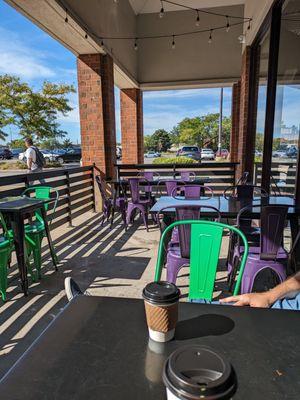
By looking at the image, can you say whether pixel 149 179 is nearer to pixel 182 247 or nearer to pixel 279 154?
pixel 279 154

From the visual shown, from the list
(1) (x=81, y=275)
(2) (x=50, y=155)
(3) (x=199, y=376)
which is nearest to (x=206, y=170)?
(1) (x=81, y=275)

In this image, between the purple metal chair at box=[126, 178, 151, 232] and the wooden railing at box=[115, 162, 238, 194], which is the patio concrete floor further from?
the wooden railing at box=[115, 162, 238, 194]

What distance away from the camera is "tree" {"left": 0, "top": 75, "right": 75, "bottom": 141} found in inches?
592

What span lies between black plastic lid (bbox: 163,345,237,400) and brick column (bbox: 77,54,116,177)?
578 centimetres

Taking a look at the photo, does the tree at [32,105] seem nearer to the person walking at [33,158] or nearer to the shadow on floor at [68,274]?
the person walking at [33,158]

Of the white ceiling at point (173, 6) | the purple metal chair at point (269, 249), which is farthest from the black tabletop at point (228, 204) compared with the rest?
the white ceiling at point (173, 6)

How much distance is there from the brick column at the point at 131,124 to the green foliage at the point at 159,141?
36.6m

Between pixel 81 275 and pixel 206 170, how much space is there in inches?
204

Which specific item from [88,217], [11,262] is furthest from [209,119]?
[11,262]

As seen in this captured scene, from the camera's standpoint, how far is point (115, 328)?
3.15 feet

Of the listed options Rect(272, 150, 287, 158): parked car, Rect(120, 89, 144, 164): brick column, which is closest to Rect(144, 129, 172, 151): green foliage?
Rect(120, 89, 144, 164): brick column

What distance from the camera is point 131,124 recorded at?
9.05 metres

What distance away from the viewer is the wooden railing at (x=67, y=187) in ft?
13.3

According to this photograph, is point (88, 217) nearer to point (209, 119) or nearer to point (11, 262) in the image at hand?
point (11, 262)
